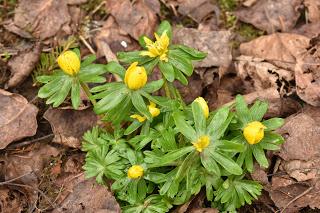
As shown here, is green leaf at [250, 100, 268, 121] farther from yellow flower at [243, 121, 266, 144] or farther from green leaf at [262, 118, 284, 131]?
yellow flower at [243, 121, 266, 144]

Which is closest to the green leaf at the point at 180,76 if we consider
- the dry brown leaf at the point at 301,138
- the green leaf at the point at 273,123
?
the green leaf at the point at 273,123

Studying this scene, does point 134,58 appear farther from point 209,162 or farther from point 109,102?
point 209,162

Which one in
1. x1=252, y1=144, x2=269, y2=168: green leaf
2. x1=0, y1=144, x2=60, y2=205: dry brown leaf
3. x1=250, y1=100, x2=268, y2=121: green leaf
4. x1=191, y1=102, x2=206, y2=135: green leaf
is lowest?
x1=0, y1=144, x2=60, y2=205: dry brown leaf

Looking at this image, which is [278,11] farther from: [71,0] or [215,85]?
[71,0]

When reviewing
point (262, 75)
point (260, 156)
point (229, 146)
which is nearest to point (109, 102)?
point (229, 146)

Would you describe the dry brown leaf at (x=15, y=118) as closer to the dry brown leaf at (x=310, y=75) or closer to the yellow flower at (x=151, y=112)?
the yellow flower at (x=151, y=112)

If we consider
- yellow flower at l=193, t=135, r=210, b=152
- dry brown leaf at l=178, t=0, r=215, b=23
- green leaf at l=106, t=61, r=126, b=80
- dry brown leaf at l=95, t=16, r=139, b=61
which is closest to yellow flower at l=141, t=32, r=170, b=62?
green leaf at l=106, t=61, r=126, b=80

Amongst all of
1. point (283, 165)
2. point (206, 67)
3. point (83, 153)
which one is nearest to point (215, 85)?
point (206, 67)
